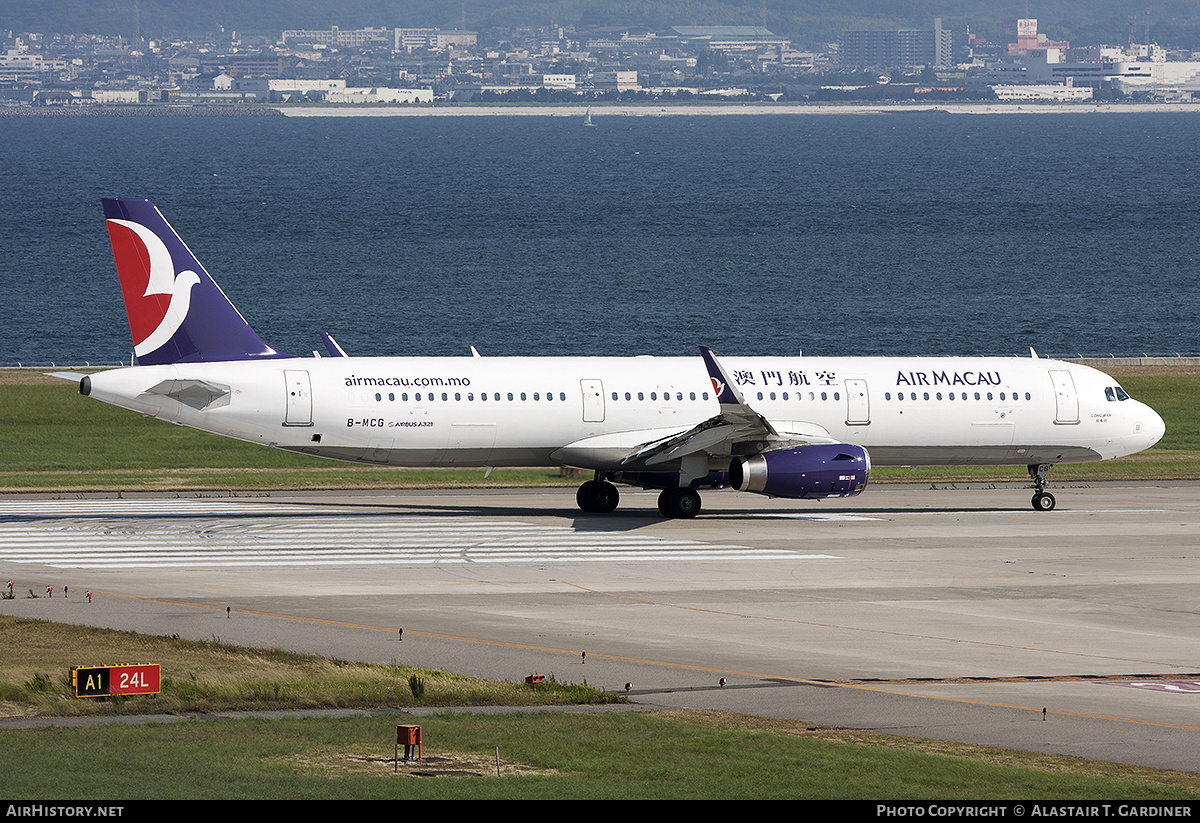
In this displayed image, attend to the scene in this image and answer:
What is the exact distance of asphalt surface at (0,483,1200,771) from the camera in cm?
2441

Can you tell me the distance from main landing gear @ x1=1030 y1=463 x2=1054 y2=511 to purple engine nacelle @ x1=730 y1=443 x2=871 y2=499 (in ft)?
27.6

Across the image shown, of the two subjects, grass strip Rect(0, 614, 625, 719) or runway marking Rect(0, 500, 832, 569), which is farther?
runway marking Rect(0, 500, 832, 569)

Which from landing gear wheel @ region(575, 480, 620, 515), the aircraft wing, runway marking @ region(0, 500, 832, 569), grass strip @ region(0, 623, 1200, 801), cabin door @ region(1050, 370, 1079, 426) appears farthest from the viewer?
cabin door @ region(1050, 370, 1079, 426)

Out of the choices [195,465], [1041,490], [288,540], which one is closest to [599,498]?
[288,540]

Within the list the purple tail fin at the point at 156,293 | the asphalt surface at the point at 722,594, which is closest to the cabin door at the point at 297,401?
the purple tail fin at the point at 156,293

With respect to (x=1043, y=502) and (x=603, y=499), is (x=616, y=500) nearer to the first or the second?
(x=603, y=499)

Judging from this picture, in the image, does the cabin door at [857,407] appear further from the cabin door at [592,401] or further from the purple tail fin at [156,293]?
the purple tail fin at [156,293]

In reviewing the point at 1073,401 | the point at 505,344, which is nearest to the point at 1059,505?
the point at 1073,401

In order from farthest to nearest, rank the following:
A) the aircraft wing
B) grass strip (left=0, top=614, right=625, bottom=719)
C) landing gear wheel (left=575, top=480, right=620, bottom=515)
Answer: landing gear wheel (left=575, top=480, right=620, bottom=515) < the aircraft wing < grass strip (left=0, top=614, right=625, bottom=719)

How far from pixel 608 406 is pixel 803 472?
20.1 feet

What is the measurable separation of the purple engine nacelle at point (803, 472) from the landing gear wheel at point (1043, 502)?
837 centimetres

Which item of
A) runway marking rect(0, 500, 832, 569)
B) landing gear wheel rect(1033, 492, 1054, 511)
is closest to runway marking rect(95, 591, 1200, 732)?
runway marking rect(0, 500, 832, 569)

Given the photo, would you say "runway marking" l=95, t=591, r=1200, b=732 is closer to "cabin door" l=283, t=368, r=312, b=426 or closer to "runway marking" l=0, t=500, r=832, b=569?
"runway marking" l=0, t=500, r=832, b=569

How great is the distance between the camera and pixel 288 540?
39.7 metres
